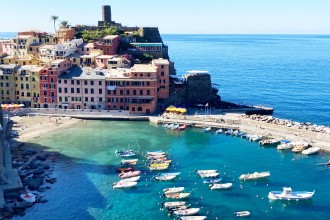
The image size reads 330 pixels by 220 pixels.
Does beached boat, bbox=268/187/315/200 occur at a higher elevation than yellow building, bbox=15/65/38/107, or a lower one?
lower

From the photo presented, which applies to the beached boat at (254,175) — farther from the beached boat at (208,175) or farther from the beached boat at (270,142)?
the beached boat at (270,142)

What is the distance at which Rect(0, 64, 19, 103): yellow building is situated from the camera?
101 meters

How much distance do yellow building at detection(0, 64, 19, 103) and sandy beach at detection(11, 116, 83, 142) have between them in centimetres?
895

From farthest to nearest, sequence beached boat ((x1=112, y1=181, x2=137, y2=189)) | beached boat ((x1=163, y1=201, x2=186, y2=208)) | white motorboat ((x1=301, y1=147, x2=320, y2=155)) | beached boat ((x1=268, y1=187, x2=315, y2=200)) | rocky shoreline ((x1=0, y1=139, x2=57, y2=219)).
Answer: white motorboat ((x1=301, y1=147, x2=320, y2=155)), beached boat ((x1=112, y1=181, x2=137, y2=189)), beached boat ((x1=268, y1=187, x2=315, y2=200)), beached boat ((x1=163, y1=201, x2=186, y2=208)), rocky shoreline ((x1=0, y1=139, x2=57, y2=219))

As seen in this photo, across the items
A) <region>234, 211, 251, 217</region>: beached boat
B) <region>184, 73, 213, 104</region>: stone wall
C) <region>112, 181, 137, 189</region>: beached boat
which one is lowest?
<region>234, 211, 251, 217</region>: beached boat

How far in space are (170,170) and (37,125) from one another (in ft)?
120

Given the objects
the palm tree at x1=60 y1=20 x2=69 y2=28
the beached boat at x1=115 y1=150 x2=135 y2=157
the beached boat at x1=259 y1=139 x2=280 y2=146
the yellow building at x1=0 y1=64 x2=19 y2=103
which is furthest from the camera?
the palm tree at x1=60 y1=20 x2=69 y2=28

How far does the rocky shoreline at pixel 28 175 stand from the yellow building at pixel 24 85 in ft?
79.7

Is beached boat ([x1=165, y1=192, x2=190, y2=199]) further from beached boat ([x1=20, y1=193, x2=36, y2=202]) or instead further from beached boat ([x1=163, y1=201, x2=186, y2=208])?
beached boat ([x1=20, y1=193, x2=36, y2=202])

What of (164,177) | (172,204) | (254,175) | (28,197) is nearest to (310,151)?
(254,175)

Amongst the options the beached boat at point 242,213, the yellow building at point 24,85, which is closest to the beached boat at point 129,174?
the beached boat at point 242,213

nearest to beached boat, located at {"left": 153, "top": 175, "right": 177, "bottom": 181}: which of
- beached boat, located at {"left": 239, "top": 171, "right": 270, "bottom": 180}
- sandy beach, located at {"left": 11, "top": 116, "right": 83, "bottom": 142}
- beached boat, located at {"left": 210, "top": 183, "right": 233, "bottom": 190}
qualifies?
beached boat, located at {"left": 210, "top": 183, "right": 233, "bottom": 190}

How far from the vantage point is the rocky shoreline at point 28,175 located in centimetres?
5309

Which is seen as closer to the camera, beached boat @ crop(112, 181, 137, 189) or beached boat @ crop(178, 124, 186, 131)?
beached boat @ crop(112, 181, 137, 189)
